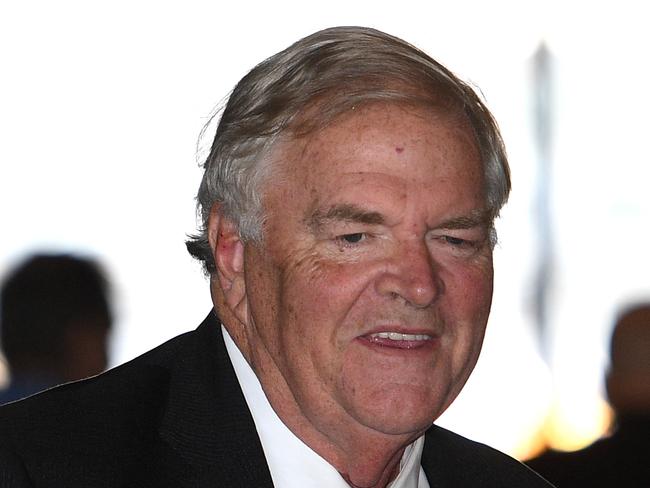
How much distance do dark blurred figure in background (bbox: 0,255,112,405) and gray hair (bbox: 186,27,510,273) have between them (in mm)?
1905

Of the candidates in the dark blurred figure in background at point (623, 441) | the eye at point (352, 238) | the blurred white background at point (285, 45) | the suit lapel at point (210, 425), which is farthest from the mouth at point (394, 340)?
the blurred white background at point (285, 45)

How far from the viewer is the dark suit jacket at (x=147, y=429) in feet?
7.28

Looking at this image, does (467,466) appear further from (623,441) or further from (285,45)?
(285,45)

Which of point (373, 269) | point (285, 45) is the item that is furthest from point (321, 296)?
point (285, 45)

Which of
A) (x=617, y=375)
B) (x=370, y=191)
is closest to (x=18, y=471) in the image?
(x=370, y=191)

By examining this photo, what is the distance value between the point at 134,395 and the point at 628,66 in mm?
5756

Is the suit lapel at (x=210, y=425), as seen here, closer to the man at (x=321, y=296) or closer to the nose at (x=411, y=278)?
the man at (x=321, y=296)

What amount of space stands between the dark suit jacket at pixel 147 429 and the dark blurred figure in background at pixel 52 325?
184cm

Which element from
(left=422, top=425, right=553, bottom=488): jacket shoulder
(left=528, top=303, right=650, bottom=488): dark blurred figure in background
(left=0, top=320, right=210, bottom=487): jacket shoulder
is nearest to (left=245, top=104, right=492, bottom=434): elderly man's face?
(left=0, top=320, right=210, bottom=487): jacket shoulder

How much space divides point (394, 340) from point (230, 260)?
38 cm

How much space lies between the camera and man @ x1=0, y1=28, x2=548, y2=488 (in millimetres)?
2318

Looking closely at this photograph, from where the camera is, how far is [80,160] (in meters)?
6.81

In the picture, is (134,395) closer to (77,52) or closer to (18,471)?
(18,471)

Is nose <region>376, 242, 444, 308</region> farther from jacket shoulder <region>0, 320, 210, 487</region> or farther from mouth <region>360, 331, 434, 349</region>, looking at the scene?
jacket shoulder <region>0, 320, 210, 487</region>
